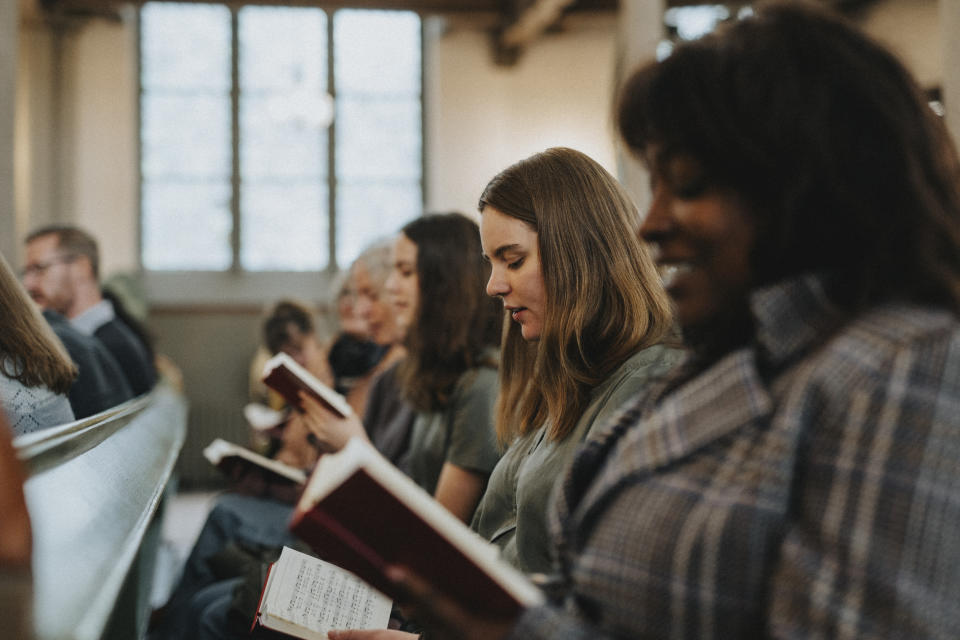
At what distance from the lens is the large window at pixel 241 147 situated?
1160 cm

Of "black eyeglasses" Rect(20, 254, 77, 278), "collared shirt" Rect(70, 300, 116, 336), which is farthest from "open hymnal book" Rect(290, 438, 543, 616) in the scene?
"black eyeglasses" Rect(20, 254, 77, 278)

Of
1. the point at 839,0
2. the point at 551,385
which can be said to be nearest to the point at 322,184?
the point at 839,0

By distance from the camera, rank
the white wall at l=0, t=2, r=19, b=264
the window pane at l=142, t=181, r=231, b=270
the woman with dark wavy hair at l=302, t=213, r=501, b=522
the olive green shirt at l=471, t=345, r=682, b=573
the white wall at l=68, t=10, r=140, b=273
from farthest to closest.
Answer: the window pane at l=142, t=181, r=231, b=270
the white wall at l=68, t=10, r=140, b=273
the white wall at l=0, t=2, r=19, b=264
the woman with dark wavy hair at l=302, t=213, r=501, b=522
the olive green shirt at l=471, t=345, r=682, b=573

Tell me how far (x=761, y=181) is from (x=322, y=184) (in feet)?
36.0

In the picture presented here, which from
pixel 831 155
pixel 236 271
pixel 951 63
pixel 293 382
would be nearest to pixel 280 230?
pixel 236 271

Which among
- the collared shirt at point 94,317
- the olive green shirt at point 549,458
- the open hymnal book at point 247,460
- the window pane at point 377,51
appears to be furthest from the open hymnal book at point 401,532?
the window pane at point 377,51

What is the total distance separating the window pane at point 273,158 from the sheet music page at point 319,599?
32.1 feet

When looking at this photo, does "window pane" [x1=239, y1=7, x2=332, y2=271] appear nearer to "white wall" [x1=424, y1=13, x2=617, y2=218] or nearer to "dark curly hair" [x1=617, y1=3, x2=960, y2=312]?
"white wall" [x1=424, y1=13, x2=617, y2=218]

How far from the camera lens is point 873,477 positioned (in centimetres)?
97

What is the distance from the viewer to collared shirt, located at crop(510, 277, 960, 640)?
37.7 inches

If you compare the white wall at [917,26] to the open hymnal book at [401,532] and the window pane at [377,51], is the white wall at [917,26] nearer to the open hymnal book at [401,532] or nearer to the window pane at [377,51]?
→ the window pane at [377,51]

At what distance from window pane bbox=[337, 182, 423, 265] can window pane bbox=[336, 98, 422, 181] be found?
159 millimetres

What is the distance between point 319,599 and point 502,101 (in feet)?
34.2

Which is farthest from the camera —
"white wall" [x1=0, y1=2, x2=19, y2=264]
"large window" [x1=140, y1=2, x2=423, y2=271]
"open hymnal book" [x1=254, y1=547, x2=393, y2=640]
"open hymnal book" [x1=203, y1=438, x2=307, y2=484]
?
"large window" [x1=140, y1=2, x2=423, y2=271]
